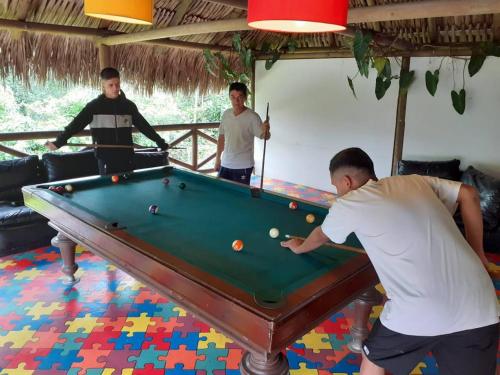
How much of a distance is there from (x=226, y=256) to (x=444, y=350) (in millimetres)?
951

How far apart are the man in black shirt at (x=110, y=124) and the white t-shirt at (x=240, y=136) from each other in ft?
2.32

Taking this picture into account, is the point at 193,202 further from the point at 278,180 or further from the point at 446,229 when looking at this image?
the point at 278,180

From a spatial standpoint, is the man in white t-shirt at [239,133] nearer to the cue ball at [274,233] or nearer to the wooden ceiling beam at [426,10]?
the wooden ceiling beam at [426,10]

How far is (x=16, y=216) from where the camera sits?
337cm

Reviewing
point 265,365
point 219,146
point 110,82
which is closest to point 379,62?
point 219,146

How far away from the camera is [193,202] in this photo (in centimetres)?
264

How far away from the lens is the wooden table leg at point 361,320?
2.16 meters

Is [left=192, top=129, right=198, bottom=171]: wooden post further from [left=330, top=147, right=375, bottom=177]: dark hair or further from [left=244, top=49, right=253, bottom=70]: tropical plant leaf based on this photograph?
[left=330, top=147, right=375, bottom=177]: dark hair

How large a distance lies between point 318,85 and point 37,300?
4.61m

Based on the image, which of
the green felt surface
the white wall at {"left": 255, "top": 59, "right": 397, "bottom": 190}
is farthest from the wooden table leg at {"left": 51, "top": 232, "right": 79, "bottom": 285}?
the white wall at {"left": 255, "top": 59, "right": 397, "bottom": 190}

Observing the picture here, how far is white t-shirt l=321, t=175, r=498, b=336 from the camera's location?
4.39 ft

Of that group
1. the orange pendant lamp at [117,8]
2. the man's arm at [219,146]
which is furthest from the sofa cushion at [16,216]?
the orange pendant lamp at [117,8]

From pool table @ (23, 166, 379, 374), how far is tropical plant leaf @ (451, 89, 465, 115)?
2905mm

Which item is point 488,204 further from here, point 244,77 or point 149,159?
point 244,77
